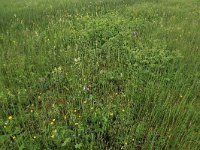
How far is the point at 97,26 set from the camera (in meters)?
5.92

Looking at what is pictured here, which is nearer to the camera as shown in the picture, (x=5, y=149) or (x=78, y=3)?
(x=5, y=149)

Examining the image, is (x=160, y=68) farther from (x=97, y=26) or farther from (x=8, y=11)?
(x=8, y=11)

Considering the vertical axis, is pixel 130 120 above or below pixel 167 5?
below

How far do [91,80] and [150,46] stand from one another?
5.44 feet

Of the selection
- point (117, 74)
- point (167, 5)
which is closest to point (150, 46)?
point (117, 74)

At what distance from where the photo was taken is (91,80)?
4.20 meters

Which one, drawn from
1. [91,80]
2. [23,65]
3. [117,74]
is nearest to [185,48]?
[117,74]

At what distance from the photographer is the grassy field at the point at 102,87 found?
307cm

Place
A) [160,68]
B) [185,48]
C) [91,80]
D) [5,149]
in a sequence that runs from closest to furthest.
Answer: [5,149], [91,80], [160,68], [185,48]

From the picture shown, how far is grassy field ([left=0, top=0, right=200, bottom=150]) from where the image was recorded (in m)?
3.07

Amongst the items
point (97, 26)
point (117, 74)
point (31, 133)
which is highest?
point (97, 26)

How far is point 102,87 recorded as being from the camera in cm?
411

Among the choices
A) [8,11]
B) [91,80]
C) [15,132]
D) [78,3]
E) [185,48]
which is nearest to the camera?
[15,132]

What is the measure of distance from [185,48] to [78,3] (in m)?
5.31
